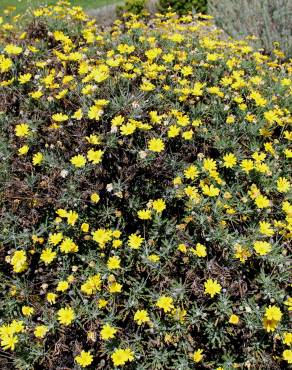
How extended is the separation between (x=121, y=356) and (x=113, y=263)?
464 millimetres

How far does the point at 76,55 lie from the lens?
3.22 metres

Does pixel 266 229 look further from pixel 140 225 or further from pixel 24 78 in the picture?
pixel 24 78

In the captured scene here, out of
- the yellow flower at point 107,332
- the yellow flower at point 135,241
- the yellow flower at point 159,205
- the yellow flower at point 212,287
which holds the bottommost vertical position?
the yellow flower at point 107,332

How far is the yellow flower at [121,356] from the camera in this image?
2.25m

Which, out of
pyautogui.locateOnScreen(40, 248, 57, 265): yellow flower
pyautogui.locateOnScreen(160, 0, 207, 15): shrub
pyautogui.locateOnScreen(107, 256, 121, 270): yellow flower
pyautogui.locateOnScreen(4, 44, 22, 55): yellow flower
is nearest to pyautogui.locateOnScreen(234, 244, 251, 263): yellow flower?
pyautogui.locateOnScreen(107, 256, 121, 270): yellow flower

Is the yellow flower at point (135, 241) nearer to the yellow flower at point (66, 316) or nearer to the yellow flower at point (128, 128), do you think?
the yellow flower at point (66, 316)

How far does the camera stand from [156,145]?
263 centimetres

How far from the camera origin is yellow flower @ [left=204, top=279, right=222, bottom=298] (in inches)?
92.6

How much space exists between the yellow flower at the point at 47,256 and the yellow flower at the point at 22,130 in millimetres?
716

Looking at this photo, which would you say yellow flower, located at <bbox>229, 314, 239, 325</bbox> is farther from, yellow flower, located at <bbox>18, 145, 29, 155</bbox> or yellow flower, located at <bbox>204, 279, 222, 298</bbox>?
yellow flower, located at <bbox>18, 145, 29, 155</bbox>

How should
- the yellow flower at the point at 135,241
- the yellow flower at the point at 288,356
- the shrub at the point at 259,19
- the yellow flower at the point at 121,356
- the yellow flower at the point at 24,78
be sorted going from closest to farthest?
1. the yellow flower at the point at 121,356
2. the yellow flower at the point at 288,356
3. the yellow flower at the point at 135,241
4. the yellow flower at the point at 24,78
5. the shrub at the point at 259,19

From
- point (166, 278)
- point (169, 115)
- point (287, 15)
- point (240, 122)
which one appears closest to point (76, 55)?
point (169, 115)

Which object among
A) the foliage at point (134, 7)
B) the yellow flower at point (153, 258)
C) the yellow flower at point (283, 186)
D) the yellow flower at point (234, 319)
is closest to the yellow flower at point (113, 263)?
the yellow flower at point (153, 258)

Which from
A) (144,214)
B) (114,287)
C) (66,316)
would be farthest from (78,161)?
(66,316)
